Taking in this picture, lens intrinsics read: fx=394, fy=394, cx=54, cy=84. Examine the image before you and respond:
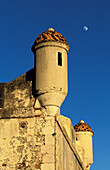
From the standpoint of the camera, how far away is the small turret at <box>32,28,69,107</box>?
11.7 m

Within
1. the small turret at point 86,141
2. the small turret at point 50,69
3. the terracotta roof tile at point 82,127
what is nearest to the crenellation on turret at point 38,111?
the small turret at point 50,69

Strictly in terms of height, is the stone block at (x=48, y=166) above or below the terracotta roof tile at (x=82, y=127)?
below

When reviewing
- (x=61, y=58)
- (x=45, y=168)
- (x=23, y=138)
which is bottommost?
(x=45, y=168)

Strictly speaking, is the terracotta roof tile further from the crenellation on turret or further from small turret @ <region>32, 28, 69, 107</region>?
small turret @ <region>32, 28, 69, 107</region>

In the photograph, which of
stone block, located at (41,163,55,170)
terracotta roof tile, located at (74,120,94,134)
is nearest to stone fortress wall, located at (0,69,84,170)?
stone block, located at (41,163,55,170)

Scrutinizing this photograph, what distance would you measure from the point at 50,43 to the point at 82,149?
26.5 feet

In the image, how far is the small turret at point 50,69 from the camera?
1170 cm

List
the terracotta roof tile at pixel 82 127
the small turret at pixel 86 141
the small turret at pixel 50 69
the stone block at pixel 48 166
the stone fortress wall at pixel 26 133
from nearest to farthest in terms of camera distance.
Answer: the stone block at pixel 48 166, the stone fortress wall at pixel 26 133, the small turret at pixel 50 69, the small turret at pixel 86 141, the terracotta roof tile at pixel 82 127

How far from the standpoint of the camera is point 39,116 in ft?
38.2

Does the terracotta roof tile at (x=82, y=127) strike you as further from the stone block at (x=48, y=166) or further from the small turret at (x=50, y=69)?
the stone block at (x=48, y=166)

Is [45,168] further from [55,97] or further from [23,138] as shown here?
[55,97]

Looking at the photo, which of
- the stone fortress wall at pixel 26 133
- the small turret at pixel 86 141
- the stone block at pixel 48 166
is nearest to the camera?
the stone block at pixel 48 166

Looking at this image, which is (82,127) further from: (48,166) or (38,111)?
(48,166)

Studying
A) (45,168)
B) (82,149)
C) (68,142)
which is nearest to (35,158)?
(45,168)
